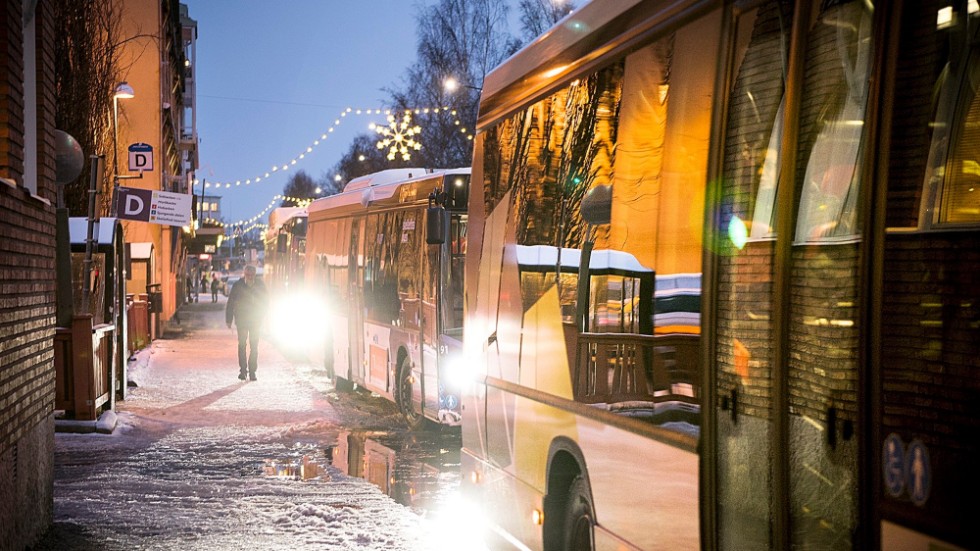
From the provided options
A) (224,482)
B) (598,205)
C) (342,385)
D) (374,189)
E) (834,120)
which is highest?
(374,189)

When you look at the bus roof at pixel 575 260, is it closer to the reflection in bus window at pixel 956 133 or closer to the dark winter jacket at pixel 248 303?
the reflection in bus window at pixel 956 133

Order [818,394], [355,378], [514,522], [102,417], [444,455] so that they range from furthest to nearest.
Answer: [355,378] < [102,417] < [444,455] < [514,522] < [818,394]

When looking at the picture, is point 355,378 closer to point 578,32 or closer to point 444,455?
point 444,455

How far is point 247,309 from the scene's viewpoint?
72.2 feet

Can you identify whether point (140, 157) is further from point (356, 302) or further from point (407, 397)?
point (407, 397)

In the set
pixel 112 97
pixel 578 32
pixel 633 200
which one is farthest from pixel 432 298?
A: pixel 112 97

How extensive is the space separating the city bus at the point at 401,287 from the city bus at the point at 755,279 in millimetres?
5954

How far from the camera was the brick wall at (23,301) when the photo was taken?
737 cm

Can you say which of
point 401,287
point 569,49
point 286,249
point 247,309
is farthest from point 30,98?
point 286,249

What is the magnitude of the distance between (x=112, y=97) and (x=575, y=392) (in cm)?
2373

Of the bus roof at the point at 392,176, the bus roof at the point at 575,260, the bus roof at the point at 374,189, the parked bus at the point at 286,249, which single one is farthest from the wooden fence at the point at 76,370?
the parked bus at the point at 286,249

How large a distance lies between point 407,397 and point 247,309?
7.90 meters

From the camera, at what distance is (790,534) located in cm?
351

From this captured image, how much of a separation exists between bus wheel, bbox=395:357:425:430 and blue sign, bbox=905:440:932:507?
1173 centimetres
